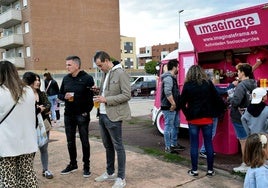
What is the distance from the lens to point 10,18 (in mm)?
39656

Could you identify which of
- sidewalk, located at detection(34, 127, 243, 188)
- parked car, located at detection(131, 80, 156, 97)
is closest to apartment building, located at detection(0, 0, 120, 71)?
parked car, located at detection(131, 80, 156, 97)

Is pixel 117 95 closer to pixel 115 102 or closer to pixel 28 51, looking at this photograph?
pixel 115 102

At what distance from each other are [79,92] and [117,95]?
79cm

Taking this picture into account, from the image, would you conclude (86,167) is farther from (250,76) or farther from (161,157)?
(250,76)

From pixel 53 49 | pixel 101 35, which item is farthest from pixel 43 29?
pixel 101 35

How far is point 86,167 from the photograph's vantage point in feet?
17.0

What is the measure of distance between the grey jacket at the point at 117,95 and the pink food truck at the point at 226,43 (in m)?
2.43

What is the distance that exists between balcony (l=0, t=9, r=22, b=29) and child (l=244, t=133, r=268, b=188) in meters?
40.9

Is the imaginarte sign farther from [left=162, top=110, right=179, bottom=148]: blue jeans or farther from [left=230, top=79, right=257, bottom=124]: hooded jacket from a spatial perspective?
[left=162, top=110, right=179, bottom=148]: blue jeans

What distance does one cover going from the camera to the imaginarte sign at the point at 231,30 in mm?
5734

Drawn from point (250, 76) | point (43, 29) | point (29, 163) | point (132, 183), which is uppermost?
point (43, 29)

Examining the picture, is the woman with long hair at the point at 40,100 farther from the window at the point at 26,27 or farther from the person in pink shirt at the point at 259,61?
the window at the point at 26,27

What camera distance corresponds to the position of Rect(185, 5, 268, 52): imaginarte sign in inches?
226

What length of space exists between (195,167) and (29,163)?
8.77 ft
